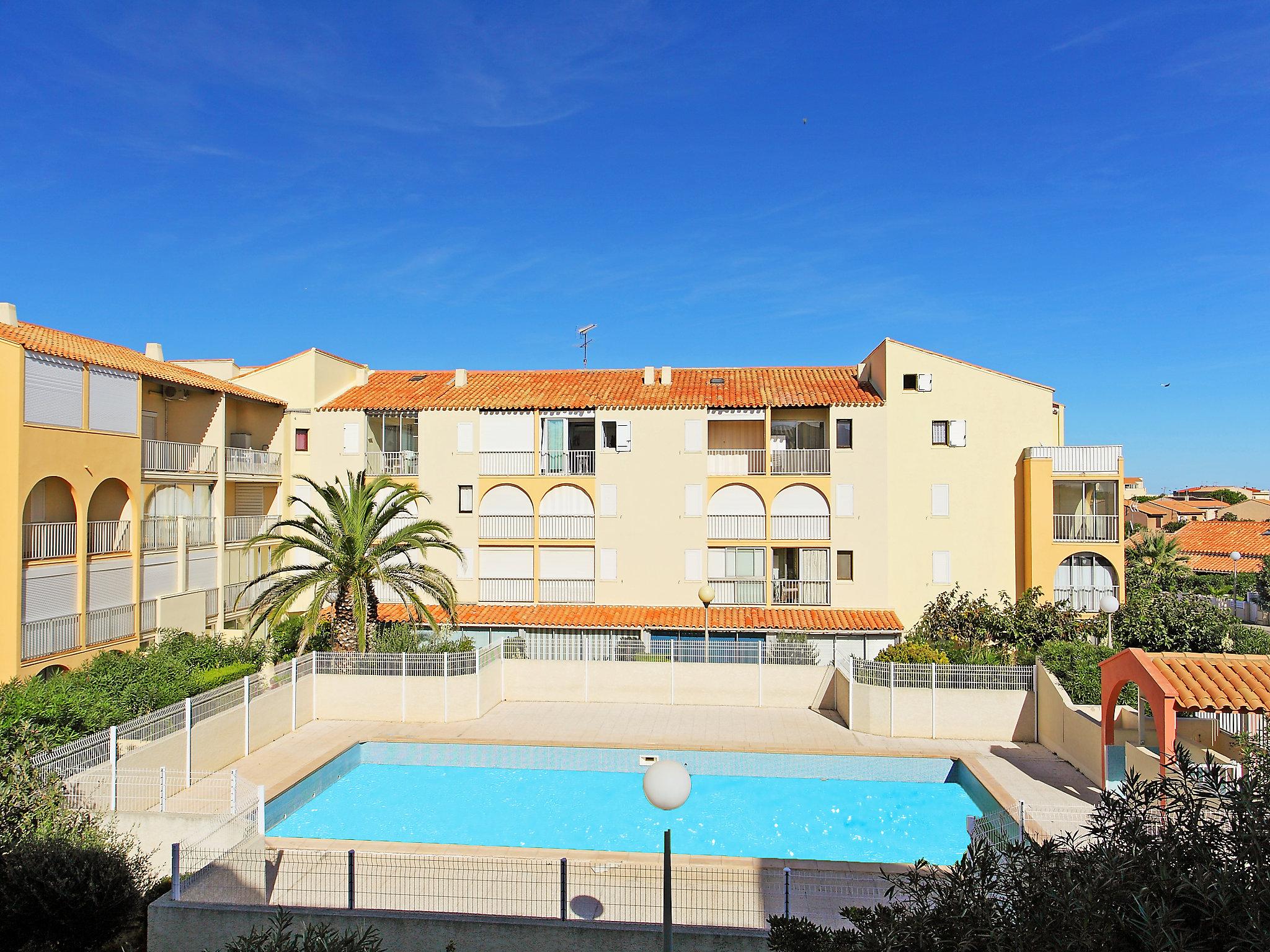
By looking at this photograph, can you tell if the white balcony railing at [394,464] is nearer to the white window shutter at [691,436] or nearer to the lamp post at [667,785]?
the white window shutter at [691,436]

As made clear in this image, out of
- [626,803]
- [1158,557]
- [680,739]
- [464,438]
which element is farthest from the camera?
[1158,557]

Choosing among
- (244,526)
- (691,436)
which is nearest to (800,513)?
(691,436)

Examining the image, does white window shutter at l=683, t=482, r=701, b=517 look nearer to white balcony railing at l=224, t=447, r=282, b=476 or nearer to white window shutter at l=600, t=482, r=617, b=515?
white window shutter at l=600, t=482, r=617, b=515

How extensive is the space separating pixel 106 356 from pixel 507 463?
12134 millimetres

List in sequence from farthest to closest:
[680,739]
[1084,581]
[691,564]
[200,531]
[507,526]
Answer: [507,526] < [691,564] < [1084,581] < [200,531] < [680,739]

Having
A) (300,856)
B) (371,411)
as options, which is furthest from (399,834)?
(371,411)

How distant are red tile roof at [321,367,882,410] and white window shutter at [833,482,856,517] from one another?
2.81 meters

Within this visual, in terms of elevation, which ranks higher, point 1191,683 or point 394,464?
point 394,464

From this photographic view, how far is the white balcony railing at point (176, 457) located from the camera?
75.1ft

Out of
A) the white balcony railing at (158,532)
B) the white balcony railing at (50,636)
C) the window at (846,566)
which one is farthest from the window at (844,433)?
the white balcony railing at (50,636)

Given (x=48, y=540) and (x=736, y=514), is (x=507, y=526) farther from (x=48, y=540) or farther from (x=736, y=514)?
(x=48, y=540)

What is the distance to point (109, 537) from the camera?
70.6 ft

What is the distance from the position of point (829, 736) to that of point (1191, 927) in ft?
49.8

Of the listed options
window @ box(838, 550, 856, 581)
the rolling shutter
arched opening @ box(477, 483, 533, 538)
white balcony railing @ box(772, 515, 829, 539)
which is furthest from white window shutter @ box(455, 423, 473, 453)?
window @ box(838, 550, 856, 581)
